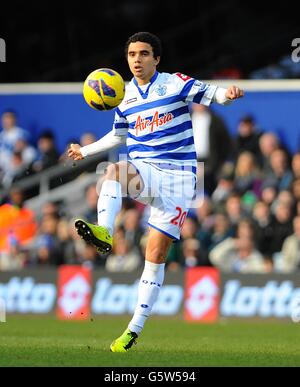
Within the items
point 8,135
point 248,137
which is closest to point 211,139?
point 248,137

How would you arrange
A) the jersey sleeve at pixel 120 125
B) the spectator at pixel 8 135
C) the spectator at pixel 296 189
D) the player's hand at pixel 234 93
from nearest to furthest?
the player's hand at pixel 234 93, the jersey sleeve at pixel 120 125, the spectator at pixel 296 189, the spectator at pixel 8 135

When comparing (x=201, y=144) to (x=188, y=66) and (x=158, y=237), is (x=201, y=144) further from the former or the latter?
(x=158, y=237)

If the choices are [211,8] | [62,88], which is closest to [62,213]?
[62,88]

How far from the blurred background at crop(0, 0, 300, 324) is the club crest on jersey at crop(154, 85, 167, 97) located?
801 cm

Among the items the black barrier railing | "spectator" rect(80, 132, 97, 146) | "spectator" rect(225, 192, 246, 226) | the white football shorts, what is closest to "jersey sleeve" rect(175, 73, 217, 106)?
the white football shorts

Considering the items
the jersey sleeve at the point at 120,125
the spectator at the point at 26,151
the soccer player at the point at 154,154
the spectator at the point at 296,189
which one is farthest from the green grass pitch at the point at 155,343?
the spectator at the point at 26,151

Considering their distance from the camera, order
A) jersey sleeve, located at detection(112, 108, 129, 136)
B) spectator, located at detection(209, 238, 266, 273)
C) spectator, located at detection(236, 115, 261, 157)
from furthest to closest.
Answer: spectator, located at detection(236, 115, 261, 157) → spectator, located at detection(209, 238, 266, 273) → jersey sleeve, located at detection(112, 108, 129, 136)

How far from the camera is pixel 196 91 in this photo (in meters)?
11.3

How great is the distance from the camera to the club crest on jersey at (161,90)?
449 inches

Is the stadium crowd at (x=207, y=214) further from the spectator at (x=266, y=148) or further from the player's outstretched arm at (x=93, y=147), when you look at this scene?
the player's outstretched arm at (x=93, y=147)

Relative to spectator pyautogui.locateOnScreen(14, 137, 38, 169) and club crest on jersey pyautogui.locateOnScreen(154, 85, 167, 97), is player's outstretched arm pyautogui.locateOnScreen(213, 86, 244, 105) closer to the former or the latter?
club crest on jersey pyautogui.locateOnScreen(154, 85, 167, 97)

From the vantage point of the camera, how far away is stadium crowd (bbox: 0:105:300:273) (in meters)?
19.6

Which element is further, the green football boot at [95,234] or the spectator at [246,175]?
the spectator at [246,175]

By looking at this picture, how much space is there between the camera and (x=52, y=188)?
2330cm
